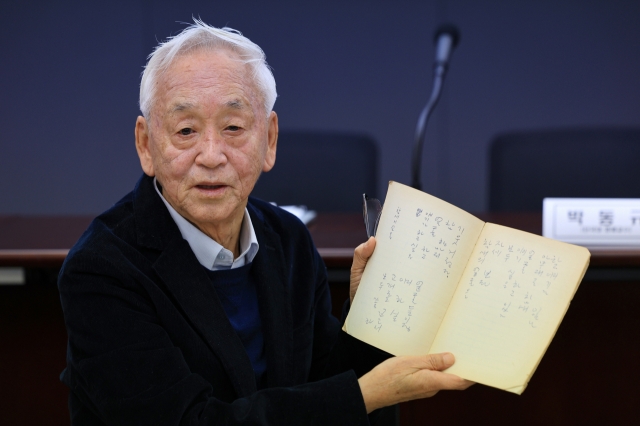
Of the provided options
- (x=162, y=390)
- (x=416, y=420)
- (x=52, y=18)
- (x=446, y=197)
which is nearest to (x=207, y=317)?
(x=162, y=390)

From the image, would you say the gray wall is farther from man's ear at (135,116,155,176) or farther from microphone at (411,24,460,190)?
man's ear at (135,116,155,176)

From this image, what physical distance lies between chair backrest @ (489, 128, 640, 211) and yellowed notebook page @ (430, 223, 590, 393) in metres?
1.61

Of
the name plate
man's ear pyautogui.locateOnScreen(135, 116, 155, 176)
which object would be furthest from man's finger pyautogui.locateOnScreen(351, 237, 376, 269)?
the name plate

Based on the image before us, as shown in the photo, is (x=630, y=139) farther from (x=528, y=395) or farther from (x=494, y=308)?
(x=494, y=308)

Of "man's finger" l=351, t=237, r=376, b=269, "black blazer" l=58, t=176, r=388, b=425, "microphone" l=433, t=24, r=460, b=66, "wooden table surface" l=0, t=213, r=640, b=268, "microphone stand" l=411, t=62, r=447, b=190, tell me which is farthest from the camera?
"microphone" l=433, t=24, r=460, b=66

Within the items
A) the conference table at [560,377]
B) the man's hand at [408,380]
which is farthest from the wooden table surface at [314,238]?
the man's hand at [408,380]

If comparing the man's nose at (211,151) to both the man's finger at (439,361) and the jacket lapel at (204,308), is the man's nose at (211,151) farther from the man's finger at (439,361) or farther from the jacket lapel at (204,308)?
the man's finger at (439,361)

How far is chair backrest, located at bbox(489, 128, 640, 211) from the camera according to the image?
2539 mm

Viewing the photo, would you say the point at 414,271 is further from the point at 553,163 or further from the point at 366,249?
the point at 553,163

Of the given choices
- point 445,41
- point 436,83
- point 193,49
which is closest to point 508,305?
point 193,49

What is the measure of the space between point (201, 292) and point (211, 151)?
216mm

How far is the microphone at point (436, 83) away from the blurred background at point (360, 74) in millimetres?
1383

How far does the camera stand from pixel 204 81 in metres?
0.97

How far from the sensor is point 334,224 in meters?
2.07
